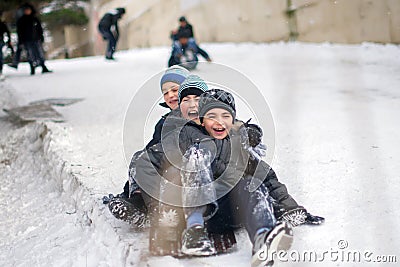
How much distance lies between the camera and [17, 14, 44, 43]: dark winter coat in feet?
36.9

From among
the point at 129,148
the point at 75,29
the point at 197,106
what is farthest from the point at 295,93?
the point at 75,29

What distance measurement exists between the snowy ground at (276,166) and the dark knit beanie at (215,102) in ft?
2.44

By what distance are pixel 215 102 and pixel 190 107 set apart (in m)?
0.27

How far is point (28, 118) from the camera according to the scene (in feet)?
22.8

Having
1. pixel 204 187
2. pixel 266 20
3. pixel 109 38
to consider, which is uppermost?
pixel 266 20

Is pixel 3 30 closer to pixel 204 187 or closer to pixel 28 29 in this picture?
pixel 28 29

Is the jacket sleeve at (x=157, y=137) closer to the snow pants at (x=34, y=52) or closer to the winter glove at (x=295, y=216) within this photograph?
the winter glove at (x=295, y=216)

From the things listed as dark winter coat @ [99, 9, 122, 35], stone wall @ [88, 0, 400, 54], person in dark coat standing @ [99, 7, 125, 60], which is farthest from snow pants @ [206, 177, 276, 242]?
dark winter coat @ [99, 9, 122, 35]

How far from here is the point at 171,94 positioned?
383cm

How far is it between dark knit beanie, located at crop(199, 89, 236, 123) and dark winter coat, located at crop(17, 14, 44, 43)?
29.3 ft

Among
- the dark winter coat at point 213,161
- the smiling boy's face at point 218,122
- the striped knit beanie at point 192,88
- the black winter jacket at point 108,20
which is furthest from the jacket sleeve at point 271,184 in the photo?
the black winter jacket at point 108,20

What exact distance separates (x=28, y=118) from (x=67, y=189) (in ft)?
8.74

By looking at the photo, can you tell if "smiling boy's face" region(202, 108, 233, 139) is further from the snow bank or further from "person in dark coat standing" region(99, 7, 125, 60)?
"person in dark coat standing" region(99, 7, 125, 60)

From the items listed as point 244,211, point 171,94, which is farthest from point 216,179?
point 171,94
